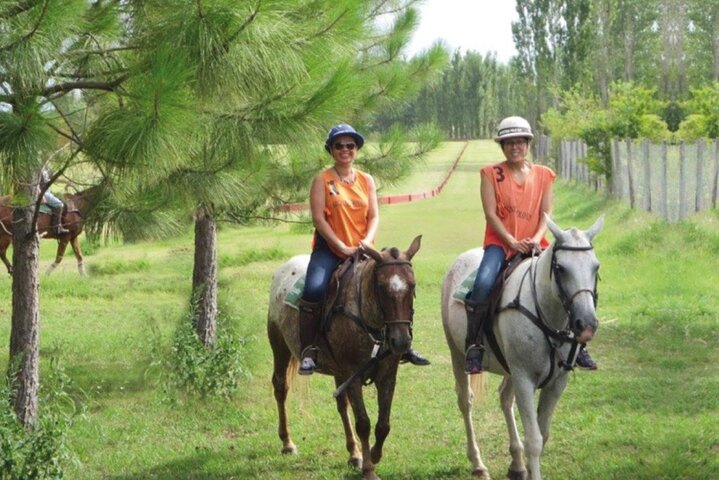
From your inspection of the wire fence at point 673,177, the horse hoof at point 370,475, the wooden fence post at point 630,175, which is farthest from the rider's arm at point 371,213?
the wooden fence post at point 630,175

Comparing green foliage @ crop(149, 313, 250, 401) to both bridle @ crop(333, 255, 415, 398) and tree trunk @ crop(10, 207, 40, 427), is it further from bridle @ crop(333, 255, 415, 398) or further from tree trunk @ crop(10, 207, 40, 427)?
bridle @ crop(333, 255, 415, 398)

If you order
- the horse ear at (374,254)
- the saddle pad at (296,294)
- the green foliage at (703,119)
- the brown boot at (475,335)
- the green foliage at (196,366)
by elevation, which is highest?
the green foliage at (703,119)

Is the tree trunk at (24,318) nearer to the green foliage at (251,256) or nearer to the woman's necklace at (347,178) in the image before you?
the woman's necklace at (347,178)

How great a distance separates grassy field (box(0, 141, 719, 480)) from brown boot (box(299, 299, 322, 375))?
2.78ft

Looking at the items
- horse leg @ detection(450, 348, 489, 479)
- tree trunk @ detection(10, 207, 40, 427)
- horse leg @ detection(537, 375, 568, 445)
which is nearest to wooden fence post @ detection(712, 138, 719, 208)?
horse leg @ detection(450, 348, 489, 479)

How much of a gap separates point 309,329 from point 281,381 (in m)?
1.18

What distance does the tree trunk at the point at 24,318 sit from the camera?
20.7 ft

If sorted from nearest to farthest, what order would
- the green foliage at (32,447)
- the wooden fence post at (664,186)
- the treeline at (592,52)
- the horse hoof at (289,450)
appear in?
the green foliage at (32,447)
the horse hoof at (289,450)
the wooden fence post at (664,186)
the treeline at (592,52)

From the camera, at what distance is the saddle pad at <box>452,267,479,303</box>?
6303mm

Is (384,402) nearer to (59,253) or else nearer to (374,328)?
(374,328)

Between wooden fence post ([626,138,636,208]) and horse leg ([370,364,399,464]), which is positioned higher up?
wooden fence post ([626,138,636,208])

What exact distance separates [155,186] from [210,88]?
101cm

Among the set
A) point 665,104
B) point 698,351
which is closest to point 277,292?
point 698,351

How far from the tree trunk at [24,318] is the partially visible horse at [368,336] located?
1.71 meters
